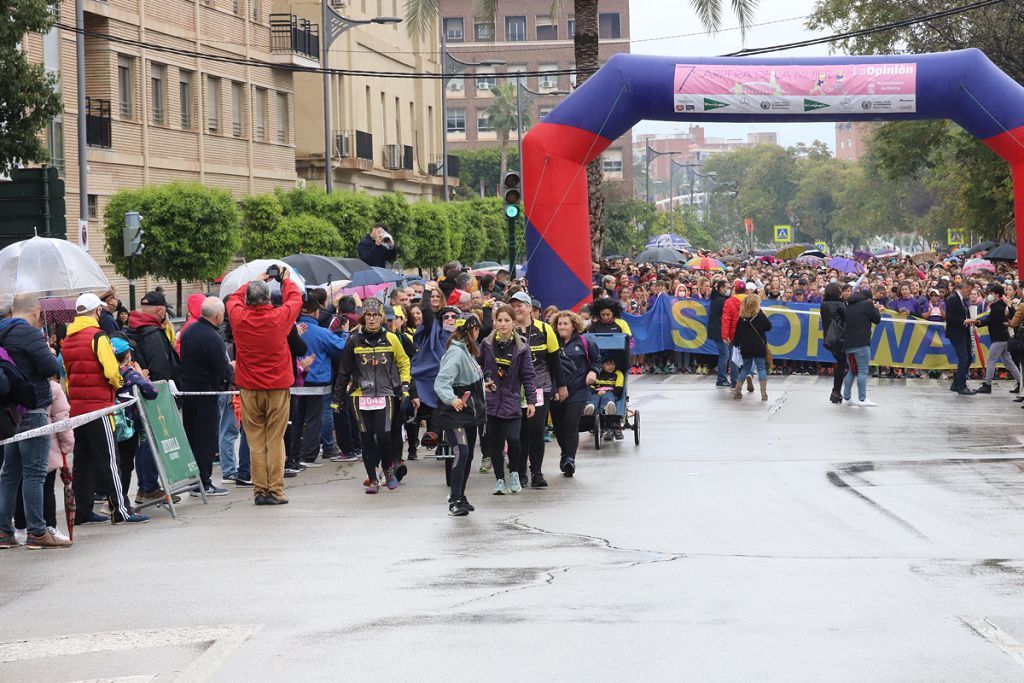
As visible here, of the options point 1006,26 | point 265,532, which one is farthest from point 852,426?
point 1006,26

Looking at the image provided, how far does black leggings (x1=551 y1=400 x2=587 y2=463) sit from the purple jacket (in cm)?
119

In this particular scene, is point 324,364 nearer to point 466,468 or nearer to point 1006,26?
point 466,468

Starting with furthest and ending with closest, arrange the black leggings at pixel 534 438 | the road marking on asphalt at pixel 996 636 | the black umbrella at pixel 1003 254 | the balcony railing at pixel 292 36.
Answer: the balcony railing at pixel 292 36 → the black umbrella at pixel 1003 254 → the black leggings at pixel 534 438 → the road marking on asphalt at pixel 996 636

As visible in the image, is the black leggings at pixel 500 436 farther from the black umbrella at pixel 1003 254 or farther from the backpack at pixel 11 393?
the black umbrella at pixel 1003 254

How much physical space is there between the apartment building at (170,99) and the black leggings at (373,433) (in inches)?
716

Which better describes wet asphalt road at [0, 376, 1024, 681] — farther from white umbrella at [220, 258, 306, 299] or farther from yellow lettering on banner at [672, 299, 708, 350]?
yellow lettering on banner at [672, 299, 708, 350]

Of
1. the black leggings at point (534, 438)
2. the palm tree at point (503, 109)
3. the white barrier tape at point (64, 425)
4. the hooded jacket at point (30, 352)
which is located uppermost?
the palm tree at point (503, 109)

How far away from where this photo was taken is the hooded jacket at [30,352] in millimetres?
10773

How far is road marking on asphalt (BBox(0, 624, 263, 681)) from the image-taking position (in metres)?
7.63

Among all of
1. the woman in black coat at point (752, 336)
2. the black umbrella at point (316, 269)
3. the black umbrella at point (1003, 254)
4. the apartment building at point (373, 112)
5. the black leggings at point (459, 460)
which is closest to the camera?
the black leggings at point (459, 460)

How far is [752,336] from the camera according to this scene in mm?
22922

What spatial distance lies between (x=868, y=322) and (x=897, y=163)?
31.2 m

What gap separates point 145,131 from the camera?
36.8m

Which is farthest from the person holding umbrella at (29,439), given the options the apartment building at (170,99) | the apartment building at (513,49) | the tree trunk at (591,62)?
the apartment building at (513,49)
